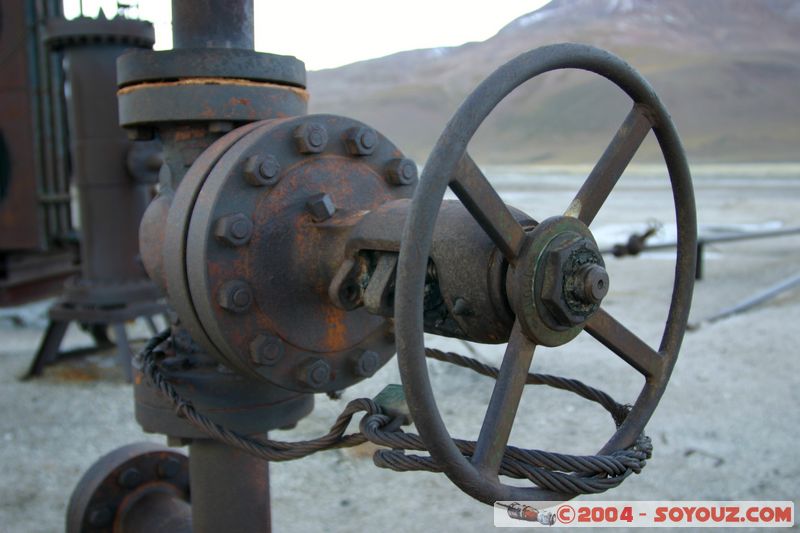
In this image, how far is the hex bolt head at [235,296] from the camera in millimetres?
1161

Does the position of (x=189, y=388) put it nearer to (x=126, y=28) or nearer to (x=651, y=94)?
(x=651, y=94)

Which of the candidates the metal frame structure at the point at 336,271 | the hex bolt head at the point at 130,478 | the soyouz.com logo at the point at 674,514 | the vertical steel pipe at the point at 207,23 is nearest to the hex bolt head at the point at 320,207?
the metal frame structure at the point at 336,271

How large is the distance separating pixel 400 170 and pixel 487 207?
444 mm

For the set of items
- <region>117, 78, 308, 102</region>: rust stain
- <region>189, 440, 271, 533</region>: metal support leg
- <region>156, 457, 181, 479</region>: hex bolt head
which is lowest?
<region>156, 457, 181, 479</region>: hex bolt head

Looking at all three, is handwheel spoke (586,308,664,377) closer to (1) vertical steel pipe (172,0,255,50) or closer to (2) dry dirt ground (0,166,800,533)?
(1) vertical steel pipe (172,0,255,50)

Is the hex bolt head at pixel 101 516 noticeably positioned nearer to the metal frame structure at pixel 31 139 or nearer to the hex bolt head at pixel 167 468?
the hex bolt head at pixel 167 468

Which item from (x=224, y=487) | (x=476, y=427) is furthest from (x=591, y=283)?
(x=476, y=427)

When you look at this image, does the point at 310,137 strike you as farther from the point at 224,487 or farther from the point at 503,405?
the point at 224,487

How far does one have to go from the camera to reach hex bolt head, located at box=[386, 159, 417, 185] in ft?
4.39

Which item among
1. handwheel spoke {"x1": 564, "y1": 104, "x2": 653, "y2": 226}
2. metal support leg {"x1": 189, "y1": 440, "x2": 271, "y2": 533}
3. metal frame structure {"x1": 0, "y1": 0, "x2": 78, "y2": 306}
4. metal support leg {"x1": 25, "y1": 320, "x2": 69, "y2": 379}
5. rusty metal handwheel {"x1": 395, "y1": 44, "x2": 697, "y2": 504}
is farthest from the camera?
metal frame structure {"x1": 0, "y1": 0, "x2": 78, "y2": 306}

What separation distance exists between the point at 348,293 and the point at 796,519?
184 cm

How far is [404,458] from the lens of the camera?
94 centimetres

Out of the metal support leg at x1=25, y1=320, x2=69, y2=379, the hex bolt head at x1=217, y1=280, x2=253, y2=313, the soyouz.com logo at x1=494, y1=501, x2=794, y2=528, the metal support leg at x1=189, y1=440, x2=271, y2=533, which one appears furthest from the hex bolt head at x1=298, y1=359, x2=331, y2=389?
the metal support leg at x1=25, y1=320, x2=69, y2=379

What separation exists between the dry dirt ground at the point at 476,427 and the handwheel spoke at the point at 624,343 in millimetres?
1362
